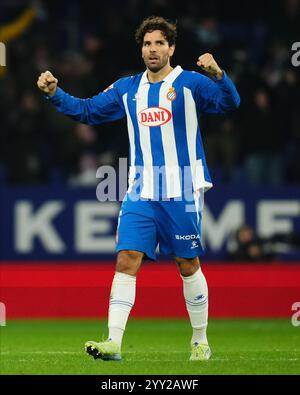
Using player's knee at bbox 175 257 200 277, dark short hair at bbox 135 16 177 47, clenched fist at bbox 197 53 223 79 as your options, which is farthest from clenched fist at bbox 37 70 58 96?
player's knee at bbox 175 257 200 277

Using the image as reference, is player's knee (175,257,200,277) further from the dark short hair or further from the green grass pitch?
the dark short hair

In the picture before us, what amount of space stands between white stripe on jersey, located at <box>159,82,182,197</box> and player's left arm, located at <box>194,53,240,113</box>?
0.23 metres

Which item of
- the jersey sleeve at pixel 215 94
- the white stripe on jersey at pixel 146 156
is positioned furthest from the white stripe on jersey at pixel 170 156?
the jersey sleeve at pixel 215 94

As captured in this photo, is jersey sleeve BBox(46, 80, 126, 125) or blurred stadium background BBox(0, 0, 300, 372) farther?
blurred stadium background BBox(0, 0, 300, 372)

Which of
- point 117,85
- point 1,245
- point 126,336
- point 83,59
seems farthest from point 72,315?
point 117,85

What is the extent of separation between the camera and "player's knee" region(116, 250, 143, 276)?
8.43 meters

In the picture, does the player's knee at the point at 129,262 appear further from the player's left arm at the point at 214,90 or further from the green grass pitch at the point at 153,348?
the player's left arm at the point at 214,90

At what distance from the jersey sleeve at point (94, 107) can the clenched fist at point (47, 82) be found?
128mm

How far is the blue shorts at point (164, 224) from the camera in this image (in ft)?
27.9

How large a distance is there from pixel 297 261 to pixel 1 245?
3627 mm

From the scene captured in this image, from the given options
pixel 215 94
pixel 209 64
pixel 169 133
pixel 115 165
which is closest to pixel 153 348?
pixel 169 133

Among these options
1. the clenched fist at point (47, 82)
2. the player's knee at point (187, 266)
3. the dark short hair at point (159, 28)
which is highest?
the dark short hair at point (159, 28)

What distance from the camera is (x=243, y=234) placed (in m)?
14.8

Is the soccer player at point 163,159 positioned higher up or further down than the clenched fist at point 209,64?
further down
